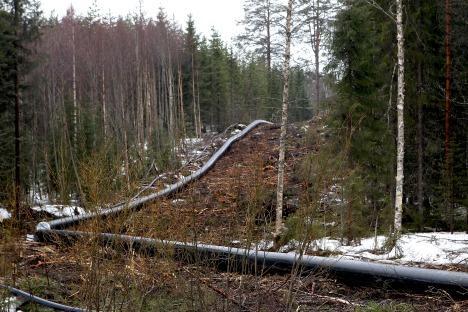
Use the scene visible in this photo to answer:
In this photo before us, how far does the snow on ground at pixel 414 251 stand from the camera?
262 inches

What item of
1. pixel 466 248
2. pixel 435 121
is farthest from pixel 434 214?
pixel 466 248

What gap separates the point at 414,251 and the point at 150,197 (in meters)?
4.37

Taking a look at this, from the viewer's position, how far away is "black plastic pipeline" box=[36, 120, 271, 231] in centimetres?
488

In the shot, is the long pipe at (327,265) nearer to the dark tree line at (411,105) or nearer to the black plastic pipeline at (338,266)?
the black plastic pipeline at (338,266)

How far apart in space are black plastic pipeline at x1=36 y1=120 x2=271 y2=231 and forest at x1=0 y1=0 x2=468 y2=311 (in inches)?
2.0

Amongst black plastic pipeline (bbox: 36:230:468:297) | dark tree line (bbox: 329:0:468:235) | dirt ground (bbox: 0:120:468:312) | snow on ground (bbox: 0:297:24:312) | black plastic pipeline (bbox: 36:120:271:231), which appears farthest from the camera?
dark tree line (bbox: 329:0:468:235)

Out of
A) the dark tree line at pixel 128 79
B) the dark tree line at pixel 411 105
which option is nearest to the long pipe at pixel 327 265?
the dark tree line at pixel 411 105

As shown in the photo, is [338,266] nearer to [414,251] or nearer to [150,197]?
[414,251]

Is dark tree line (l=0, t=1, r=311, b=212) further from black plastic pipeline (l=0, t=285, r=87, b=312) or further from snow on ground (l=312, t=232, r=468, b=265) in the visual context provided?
black plastic pipeline (l=0, t=285, r=87, b=312)

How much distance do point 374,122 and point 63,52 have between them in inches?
1313

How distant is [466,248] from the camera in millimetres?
7348

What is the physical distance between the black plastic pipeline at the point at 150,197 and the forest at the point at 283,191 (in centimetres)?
5

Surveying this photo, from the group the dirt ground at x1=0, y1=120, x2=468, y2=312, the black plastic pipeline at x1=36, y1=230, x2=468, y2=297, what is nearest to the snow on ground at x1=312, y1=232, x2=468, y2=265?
the black plastic pipeline at x1=36, y1=230, x2=468, y2=297

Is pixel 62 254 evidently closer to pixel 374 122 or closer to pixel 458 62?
pixel 374 122
